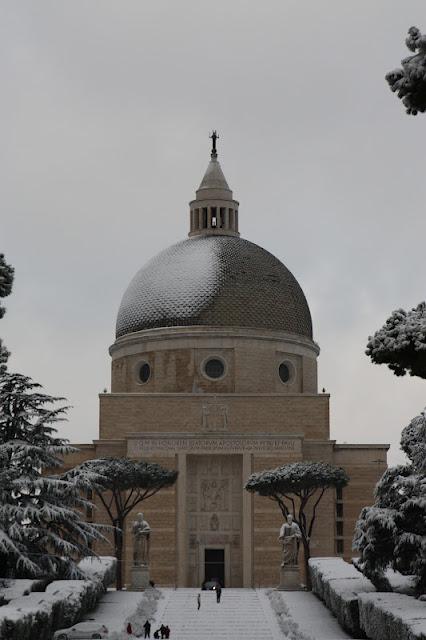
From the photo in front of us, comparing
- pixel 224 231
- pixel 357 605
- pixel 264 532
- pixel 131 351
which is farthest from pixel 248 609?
pixel 224 231

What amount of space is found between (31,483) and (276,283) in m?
31.5

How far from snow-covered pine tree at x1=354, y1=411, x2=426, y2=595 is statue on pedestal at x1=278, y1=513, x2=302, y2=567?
11.9 metres

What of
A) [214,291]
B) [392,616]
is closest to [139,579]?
[214,291]

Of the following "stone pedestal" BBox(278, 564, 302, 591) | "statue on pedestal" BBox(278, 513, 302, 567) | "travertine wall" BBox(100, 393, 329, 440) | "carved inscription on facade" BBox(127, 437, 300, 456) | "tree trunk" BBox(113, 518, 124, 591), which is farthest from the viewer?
"travertine wall" BBox(100, 393, 329, 440)

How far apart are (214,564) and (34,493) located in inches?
917

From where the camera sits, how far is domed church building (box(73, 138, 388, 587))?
5684 cm

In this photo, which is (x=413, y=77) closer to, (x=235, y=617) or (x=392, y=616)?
(x=392, y=616)

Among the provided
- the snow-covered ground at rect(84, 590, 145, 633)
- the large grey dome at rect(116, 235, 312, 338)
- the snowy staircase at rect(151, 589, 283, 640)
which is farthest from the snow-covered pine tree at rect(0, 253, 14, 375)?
the large grey dome at rect(116, 235, 312, 338)

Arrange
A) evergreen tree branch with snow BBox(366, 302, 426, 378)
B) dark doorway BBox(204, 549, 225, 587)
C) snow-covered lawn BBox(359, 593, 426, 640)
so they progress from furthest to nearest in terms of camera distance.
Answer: dark doorway BBox(204, 549, 225, 587) < snow-covered lawn BBox(359, 593, 426, 640) < evergreen tree branch with snow BBox(366, 302, 426, 378)

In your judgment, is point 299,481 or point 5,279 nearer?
point 5,279

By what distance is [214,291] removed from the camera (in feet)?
204

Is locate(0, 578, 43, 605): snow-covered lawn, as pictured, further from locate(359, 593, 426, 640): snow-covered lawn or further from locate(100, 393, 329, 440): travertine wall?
locate(100, 393, 329, 440): travertine wall

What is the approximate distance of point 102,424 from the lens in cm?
5972

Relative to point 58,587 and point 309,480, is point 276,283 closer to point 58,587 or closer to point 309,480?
point 309,480
